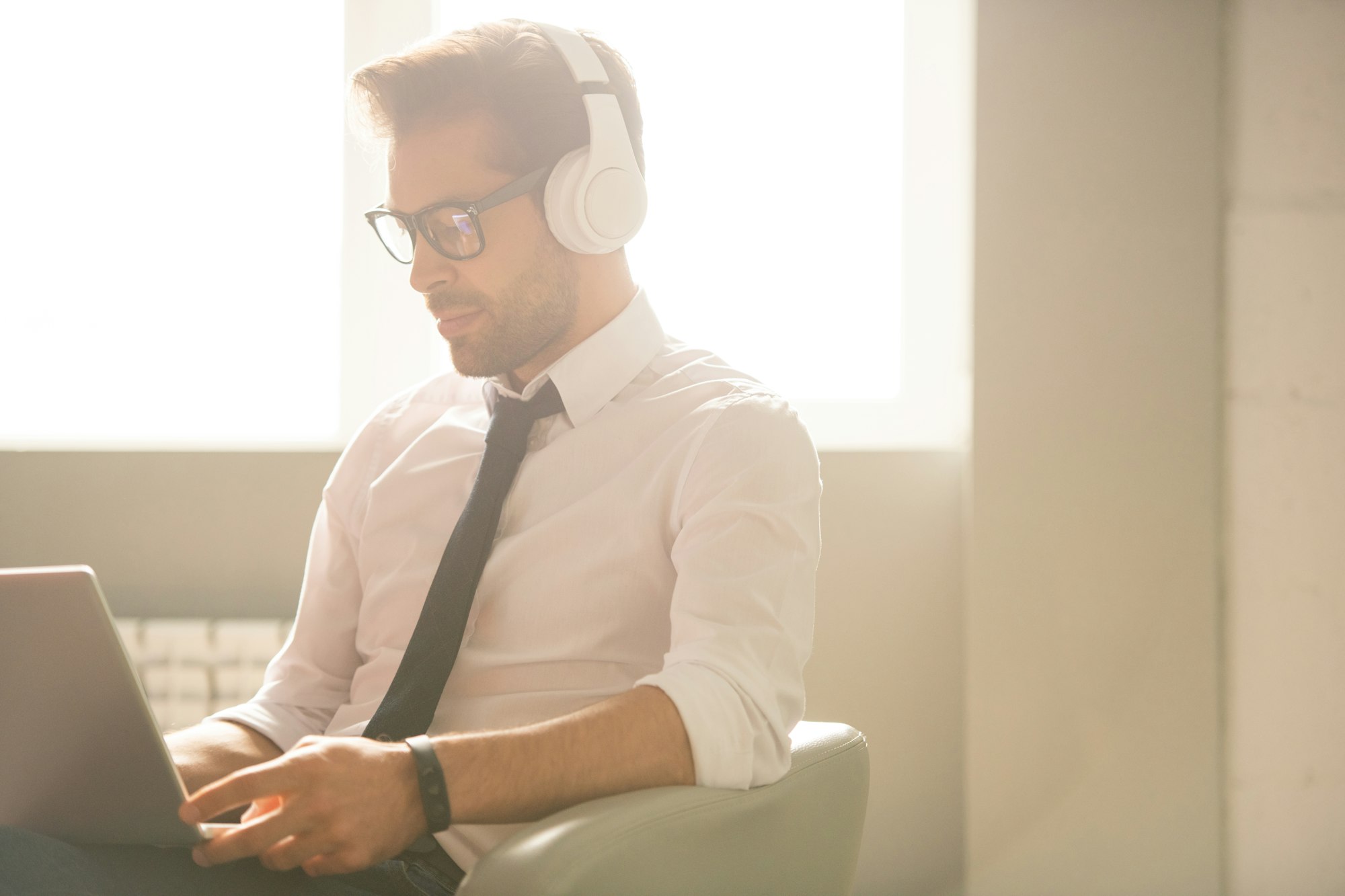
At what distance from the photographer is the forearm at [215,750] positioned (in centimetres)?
108

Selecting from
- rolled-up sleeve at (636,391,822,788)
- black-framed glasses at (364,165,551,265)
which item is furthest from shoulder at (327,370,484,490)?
rolled-up sleeve at (636,391,822,788)

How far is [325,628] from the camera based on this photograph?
1.32m

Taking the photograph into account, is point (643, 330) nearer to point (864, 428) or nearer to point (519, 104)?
point (519, 104)

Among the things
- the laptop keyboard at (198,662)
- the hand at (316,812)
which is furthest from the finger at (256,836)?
the laptop keyboard at (198,662)

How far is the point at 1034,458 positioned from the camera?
1902 millimetres

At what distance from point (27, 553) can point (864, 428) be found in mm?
1865

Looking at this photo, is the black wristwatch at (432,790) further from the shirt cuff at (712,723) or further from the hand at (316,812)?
the shirt cuff at (712,723)

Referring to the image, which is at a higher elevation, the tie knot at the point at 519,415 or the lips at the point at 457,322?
the lips at the point at 457,322

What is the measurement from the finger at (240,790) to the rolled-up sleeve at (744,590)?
33cm

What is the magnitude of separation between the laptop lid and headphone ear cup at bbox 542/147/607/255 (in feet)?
2.28

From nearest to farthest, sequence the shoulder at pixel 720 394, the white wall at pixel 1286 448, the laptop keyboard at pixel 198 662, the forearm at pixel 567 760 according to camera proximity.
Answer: the forearm at pixel 567 760, the shoulder at pixel 720 394, the white wall at pixel 1286 448, the laptop keyboard at pixel 198 662

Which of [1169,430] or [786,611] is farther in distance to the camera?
[1169,430]

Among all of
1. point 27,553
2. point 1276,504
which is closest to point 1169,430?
point 1276,504

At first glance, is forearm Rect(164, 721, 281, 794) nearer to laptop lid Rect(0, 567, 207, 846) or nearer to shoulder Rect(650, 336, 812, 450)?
laptop lid Rect(0, 567, 207, 846)
